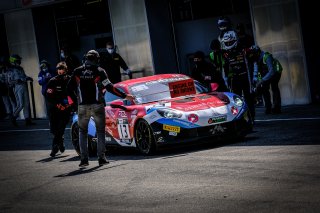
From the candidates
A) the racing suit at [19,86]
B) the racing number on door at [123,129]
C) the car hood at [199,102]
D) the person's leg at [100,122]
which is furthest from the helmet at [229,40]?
the racing suit at [19,86]

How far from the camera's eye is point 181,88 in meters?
15.7

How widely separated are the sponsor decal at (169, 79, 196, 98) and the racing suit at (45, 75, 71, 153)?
2.20 metres

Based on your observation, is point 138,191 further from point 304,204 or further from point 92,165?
point 92,165

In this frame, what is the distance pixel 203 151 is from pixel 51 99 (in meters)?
3.88

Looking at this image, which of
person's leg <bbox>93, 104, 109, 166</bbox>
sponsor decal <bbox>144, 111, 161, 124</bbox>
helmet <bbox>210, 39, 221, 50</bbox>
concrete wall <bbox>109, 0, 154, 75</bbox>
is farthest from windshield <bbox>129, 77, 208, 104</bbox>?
concrete wall <bbox>109, 0, 154, 75</bbox>

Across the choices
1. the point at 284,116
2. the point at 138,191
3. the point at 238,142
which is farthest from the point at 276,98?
the point at 138,191

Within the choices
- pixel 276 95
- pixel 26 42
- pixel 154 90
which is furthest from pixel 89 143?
pixel 26 42

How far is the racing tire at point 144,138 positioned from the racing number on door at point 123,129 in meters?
0.28

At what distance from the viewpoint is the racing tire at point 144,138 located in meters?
14.5

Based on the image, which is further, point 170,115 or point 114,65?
point 114,65

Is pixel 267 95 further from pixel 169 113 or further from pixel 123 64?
pixel 169 113

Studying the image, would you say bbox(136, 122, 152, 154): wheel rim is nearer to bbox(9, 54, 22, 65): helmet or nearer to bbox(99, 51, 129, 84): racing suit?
bbox(99, 51, 129, 84): racing suit

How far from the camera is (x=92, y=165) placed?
14.5 metres

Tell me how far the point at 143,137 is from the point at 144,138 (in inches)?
1.3
